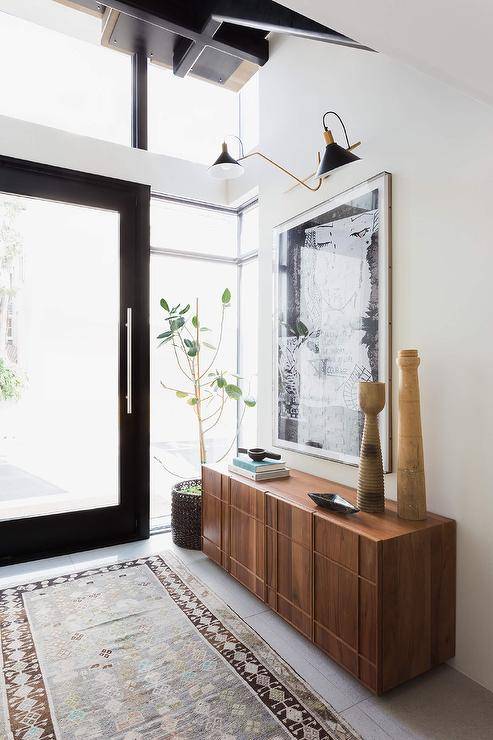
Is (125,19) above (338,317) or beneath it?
above

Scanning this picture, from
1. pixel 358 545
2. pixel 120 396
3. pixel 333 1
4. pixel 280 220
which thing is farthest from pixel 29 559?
pixel 333 1

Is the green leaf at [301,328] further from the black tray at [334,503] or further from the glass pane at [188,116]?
the glass pane at [188,116]

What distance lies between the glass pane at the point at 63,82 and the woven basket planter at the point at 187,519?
2608 millimetres

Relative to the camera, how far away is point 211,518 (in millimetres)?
2834

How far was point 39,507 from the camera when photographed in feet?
10.0

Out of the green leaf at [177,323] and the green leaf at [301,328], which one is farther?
the green leaf at [177,323]

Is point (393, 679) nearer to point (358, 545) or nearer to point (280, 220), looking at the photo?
point (358, 545)

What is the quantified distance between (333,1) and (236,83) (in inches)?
111

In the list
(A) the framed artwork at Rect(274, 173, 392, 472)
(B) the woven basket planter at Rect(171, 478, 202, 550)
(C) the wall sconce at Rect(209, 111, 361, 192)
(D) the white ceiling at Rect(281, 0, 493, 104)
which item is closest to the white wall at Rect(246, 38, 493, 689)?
(A) the framed artwork at Rect(274, 173, 392, 472)

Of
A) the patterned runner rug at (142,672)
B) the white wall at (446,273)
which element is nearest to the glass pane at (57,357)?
the patterned runner rug at (142,672)

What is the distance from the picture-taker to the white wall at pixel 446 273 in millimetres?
1762

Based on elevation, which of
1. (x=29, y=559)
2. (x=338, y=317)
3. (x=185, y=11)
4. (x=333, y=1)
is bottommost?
(x=29, y=559)

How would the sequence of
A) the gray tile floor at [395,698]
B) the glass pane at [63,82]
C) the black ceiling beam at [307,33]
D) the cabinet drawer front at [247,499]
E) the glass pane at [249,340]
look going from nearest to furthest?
the gray tile floor at [395,698]
the black ceiling beam at [307,33]
the cabinet drawer front at [247,499]
the glass pane at [63,82]
the glass pane at [249,340]

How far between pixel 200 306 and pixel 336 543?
2.40 metres
